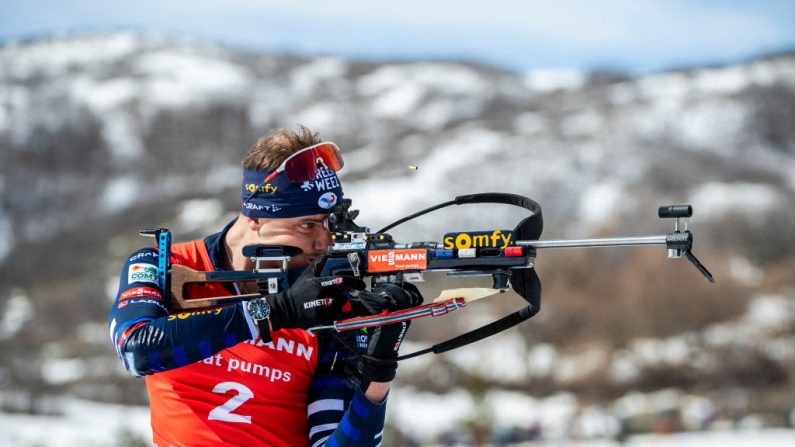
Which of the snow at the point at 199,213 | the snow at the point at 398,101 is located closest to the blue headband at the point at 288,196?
the snow at the point at 199,213

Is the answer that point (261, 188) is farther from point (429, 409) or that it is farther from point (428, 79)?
point (428, 79)

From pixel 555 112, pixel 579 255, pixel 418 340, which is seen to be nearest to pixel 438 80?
pixel 555 112

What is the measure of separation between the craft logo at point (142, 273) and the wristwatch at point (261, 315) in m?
0.58

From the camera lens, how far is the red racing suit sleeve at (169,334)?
3.61 m

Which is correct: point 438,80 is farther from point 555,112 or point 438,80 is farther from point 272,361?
point 272,361

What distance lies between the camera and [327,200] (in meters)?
4.22

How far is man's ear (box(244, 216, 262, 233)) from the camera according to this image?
167 inches

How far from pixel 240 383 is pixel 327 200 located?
92 centimetres

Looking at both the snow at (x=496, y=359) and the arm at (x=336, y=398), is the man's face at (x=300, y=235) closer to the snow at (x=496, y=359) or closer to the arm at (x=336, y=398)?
the arm at (x=336, y=398)

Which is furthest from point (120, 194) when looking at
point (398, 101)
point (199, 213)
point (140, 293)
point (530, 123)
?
point (140, 293)

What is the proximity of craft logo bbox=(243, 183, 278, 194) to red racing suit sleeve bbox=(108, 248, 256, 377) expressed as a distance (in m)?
0.61

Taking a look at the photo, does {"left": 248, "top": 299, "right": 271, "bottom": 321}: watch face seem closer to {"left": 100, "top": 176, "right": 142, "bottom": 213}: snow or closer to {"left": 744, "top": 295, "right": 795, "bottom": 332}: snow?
{"left": 744, "top": 295, "right": 795, "bottom": 332}: snow

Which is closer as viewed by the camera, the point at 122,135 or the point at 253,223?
the point at 253,223

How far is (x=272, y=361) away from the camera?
418cm
